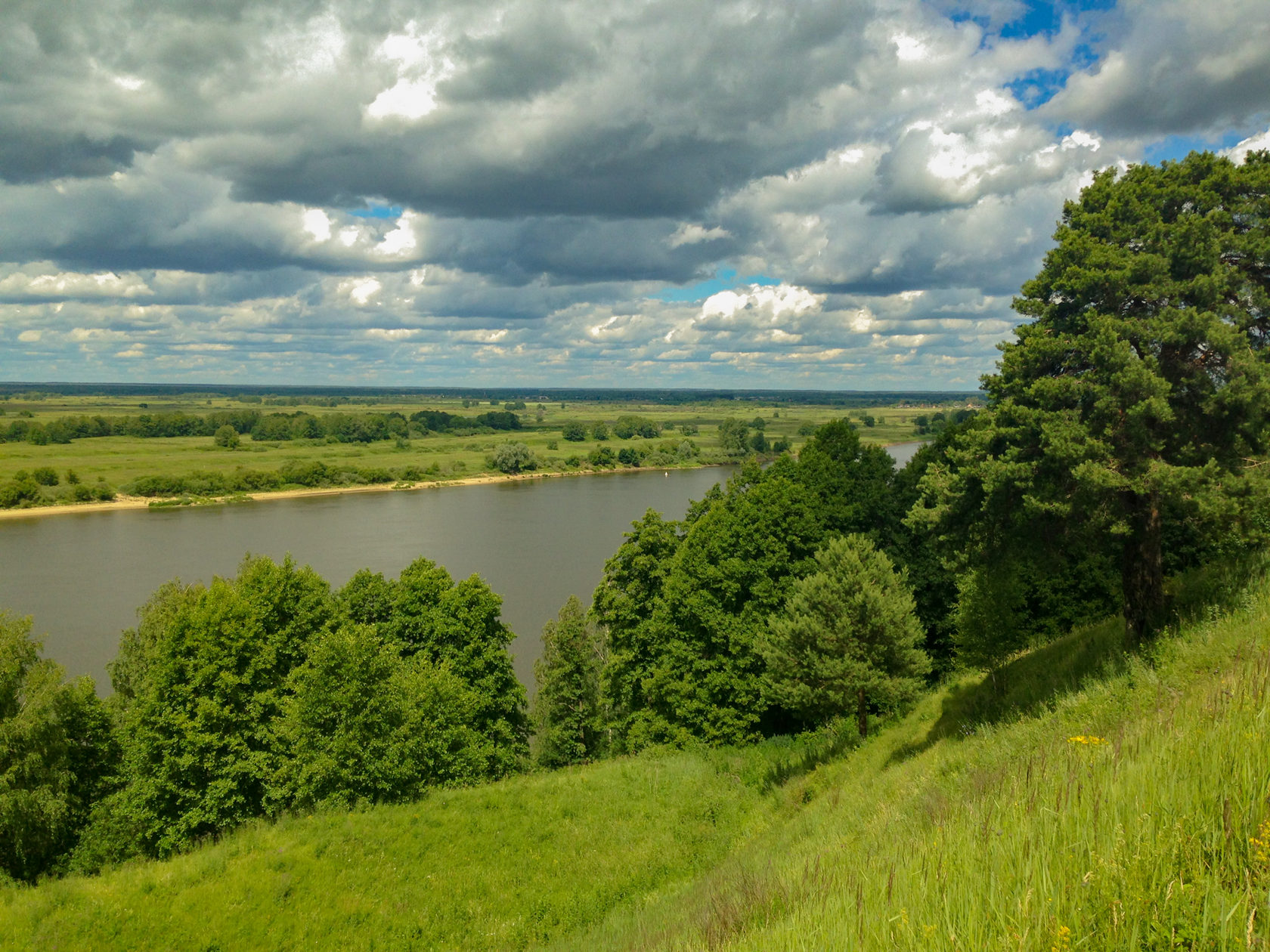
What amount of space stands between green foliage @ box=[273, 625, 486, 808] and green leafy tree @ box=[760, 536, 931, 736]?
943cm

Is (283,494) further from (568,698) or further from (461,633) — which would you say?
(461,633)

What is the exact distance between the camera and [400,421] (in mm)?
172875

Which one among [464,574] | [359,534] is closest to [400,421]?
[359,534]

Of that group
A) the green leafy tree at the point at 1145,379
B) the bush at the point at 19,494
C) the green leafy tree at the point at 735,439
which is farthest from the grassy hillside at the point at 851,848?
the green leafy tree at the point at 735,439

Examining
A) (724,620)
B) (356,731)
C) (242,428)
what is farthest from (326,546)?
(242,428)

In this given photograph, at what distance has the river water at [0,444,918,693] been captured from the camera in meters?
39.7

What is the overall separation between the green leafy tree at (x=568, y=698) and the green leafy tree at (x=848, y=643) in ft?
33.0

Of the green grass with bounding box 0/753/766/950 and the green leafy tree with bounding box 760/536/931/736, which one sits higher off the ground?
the green leafy tree with bounding box 760/536/931/736

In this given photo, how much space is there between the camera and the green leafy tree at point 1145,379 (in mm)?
10422

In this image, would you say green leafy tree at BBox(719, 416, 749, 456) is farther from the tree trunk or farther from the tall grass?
the tall grass

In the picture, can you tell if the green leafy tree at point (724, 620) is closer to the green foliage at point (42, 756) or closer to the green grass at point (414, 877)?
the green grass at point (414, 877)

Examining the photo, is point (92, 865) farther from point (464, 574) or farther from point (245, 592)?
point (464, 574)

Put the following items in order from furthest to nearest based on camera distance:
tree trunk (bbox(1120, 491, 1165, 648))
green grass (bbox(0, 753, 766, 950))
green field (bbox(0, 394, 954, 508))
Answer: green field (bbox(0, 394, 954, 508)), green grass (bbox(0, 753, 766, 950)), tree trunk (bbox(1120, 491, 1165, 648))

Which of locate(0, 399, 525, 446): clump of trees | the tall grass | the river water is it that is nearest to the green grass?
the tall grass
